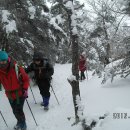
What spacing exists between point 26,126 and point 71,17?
3390 millimetres

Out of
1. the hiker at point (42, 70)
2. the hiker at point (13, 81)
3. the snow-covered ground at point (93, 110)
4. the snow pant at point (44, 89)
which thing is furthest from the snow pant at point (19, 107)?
the snow pant at point (44, 89)

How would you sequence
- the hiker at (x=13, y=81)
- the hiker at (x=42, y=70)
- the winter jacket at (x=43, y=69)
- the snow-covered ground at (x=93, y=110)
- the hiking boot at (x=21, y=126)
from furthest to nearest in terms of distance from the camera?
the winter jacket at (x=43, y=69)
the hiker at (x=42, y=70)
the hiking boot at (x=21, y=126)
the hiker at (x=13, y=81)
the snow-covered ground at (x=93, y=110)

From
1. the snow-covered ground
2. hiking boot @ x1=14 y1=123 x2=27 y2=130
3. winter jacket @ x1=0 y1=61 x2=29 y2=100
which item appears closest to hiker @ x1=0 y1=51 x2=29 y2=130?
winter jacket @ x1=0 y1=61 x2=29 y2=100

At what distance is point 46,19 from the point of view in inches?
480

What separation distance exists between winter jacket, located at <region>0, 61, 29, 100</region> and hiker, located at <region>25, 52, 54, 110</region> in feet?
5.28

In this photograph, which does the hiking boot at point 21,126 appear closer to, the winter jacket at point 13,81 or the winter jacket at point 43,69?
the winter jacket at point 13,81

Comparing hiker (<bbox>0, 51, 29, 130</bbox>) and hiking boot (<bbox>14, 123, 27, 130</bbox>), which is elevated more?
hiker (<bbox>0, 51, 29, 130</bbox>)

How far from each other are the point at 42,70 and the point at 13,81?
197cm

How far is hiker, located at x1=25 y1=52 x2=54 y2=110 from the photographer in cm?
888

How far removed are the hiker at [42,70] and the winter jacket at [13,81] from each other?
161 centimetres

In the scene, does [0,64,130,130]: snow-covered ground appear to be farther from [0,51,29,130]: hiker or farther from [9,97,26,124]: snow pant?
[0,51,29,130]: hiker

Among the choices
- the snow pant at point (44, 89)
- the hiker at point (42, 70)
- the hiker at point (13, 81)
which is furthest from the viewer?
the snow pant at point (44, 89)

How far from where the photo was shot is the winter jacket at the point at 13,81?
Answer: 7.18 m

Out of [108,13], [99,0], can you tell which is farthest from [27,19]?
[99,0]
